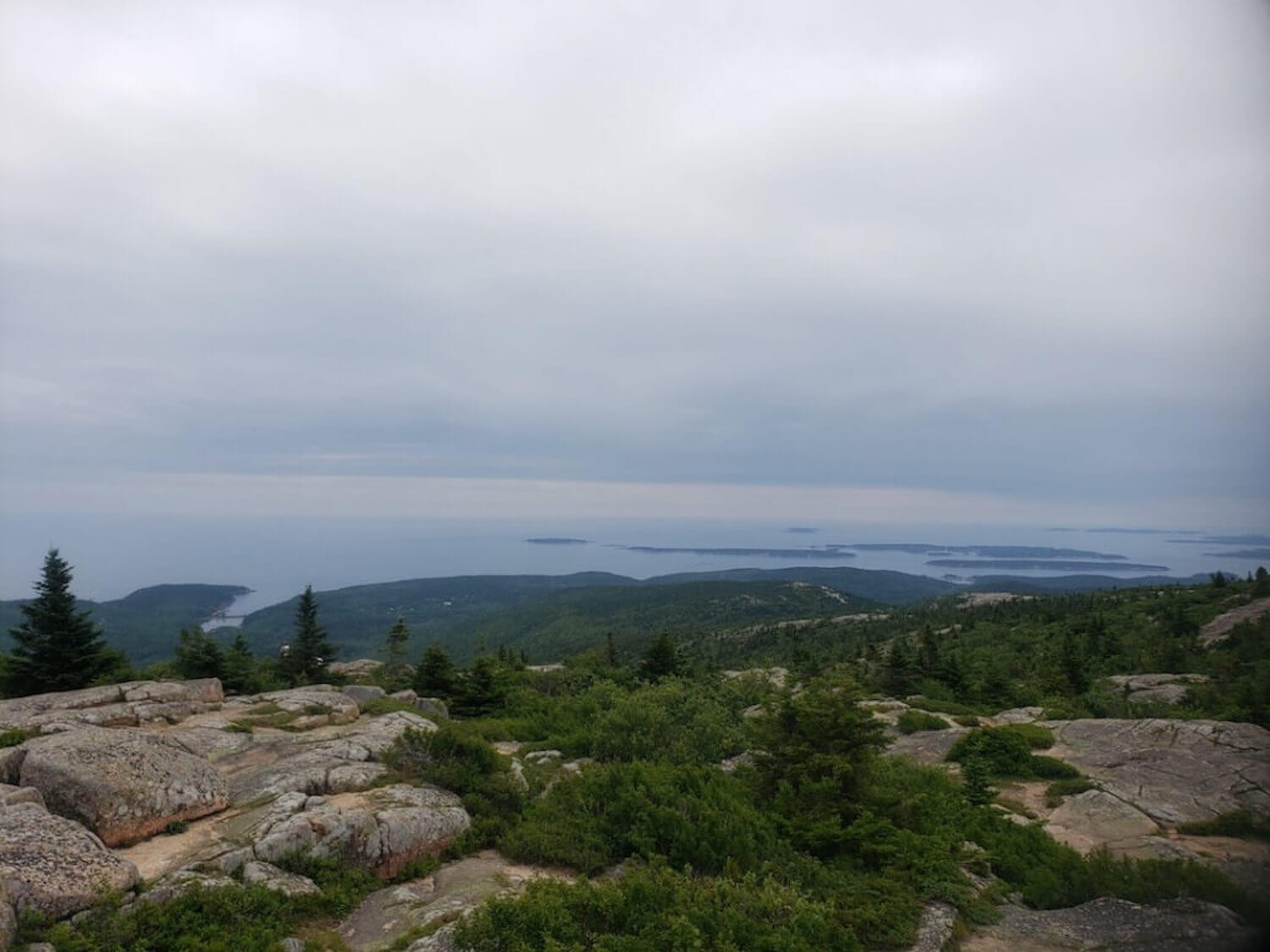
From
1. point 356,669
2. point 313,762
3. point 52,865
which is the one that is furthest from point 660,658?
point 52,865

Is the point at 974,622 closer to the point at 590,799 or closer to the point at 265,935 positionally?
the point at 590,799

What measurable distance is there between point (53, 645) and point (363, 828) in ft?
56.8

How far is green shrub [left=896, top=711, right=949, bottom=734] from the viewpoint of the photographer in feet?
63.2

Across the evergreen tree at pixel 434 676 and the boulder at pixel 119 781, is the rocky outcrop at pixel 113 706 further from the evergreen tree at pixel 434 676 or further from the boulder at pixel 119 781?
the evergreen tree at pixel 434 676

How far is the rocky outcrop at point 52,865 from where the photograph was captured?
6520mm

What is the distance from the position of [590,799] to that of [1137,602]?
46.6 m

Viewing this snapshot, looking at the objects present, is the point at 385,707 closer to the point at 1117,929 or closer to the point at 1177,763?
the point at 1117,929

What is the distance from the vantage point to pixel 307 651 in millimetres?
27359

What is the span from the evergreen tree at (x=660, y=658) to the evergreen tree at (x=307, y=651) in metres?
14.9

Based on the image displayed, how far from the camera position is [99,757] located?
9352 mm

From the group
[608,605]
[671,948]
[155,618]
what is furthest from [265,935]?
[155,618]

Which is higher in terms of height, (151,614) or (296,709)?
(296,709)

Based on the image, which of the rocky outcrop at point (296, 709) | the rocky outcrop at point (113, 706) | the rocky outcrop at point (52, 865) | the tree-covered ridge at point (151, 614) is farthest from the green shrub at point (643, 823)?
the tree-covered ridge at point (151, 614)

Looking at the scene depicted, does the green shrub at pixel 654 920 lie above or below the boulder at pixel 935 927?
above
